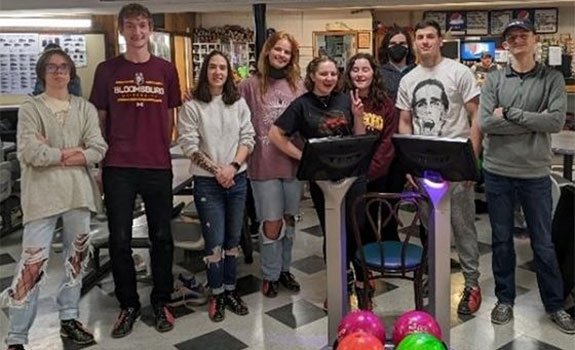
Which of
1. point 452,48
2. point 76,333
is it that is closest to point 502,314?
point 76,333

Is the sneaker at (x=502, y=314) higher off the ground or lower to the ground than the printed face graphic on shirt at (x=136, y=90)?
lower

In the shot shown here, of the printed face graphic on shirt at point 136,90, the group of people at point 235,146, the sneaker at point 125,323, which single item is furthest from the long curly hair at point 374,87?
the sneaker at point 125,323

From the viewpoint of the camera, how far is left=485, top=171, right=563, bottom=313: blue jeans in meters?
2.84

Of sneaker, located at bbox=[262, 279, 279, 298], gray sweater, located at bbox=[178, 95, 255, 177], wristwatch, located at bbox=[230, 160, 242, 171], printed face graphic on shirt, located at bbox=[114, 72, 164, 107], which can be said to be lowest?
sneaker, located at bbox=[262, 279, 279, 298]

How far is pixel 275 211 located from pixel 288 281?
1.84 ft

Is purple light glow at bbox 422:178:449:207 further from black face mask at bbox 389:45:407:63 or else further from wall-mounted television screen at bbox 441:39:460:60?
wall-mounted television screen at bbox 441:39:460:60

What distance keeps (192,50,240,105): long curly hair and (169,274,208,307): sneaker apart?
1167 millimetres

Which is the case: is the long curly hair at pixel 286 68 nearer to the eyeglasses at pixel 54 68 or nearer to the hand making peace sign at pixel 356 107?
the hand making peace sign at pixel 356 107

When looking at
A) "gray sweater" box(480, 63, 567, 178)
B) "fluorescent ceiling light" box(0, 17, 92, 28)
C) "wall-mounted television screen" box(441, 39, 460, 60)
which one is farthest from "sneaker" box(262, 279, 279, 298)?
"wall-mounted television screen" box(441, 39, 460, 60)

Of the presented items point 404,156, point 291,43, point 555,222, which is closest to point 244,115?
point 291,43

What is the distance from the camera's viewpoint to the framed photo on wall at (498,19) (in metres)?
9.23

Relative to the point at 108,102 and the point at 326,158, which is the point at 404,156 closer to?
the point at 326,158

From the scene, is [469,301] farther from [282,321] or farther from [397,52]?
[397,52]

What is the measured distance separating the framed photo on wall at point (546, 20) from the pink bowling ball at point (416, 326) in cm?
789
